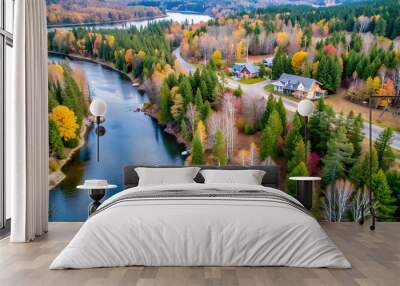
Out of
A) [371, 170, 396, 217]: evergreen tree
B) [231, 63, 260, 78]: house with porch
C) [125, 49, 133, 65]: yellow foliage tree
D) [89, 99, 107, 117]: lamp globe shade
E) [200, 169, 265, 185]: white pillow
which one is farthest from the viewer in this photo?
[125, 49, 133, 65]: yellow foliage tree

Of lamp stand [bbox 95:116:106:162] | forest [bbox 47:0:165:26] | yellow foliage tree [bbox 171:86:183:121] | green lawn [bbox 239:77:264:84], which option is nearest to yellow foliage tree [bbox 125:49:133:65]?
forest [bbox 47:0:165:26]

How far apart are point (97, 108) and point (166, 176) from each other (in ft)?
4.43

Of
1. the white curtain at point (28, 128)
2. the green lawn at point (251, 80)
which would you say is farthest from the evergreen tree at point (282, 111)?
the white curtain at point (28, 128)

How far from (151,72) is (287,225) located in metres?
4.29

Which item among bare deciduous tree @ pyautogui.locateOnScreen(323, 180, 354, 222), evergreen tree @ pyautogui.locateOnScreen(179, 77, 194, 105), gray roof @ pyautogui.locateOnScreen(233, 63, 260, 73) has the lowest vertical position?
bare deciduous tree @ pyautogui.locateOnScreen(323, 180, 354, 222)

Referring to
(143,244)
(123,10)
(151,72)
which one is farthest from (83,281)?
(123,10)

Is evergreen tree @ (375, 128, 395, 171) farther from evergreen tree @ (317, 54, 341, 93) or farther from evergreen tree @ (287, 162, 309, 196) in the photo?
evergreen tree @ (287, 162, 309, 196)

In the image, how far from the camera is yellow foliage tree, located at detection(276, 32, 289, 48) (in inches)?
331

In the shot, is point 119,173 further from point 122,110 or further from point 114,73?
point 114,73

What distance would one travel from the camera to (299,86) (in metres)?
8.29

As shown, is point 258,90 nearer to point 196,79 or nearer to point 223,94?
point 223,94

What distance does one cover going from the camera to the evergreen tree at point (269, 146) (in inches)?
319

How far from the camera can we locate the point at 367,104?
8250mm

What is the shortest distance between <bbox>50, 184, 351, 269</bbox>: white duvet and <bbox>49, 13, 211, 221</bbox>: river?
3.23 m
